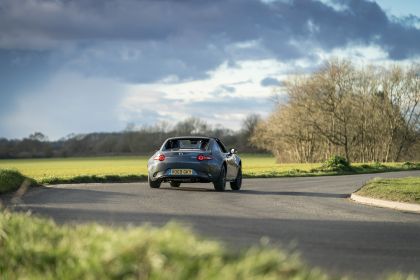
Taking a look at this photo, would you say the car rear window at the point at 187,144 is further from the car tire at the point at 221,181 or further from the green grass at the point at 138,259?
the green grass at the point at 138,259

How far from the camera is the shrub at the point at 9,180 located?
820 inches

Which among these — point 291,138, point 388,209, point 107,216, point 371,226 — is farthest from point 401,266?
point 291,138

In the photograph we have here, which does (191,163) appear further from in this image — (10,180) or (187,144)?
(10,180)

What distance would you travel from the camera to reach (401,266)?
8.32 metres

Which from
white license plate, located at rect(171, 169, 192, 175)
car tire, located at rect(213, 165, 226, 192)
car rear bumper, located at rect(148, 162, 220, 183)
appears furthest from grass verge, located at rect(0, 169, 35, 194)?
car tire, located at rect(213, 165, 226, 192)

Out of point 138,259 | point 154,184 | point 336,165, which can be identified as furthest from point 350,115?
point 138,259

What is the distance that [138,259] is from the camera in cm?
553

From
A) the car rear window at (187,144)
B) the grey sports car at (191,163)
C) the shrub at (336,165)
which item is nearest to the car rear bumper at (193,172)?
the grey sports car at (191,163)

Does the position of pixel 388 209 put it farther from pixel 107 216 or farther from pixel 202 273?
pixel 202 273

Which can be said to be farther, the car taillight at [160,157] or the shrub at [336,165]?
the shrub at [336,165]

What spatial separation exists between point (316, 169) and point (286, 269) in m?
37.6

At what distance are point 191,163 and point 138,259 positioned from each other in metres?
15.7

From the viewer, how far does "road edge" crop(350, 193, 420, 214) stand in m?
16.4

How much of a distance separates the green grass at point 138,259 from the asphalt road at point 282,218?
67.0 inches
